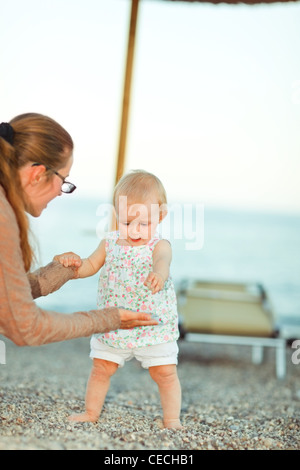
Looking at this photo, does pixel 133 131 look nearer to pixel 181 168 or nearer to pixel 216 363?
pixel 181 168

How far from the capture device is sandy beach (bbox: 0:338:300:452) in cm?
204

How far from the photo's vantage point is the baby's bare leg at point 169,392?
2324 mm

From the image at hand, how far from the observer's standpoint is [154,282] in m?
2.16

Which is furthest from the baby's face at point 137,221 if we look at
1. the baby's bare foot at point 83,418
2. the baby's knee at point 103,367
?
the baby's bare foot at point 83,418

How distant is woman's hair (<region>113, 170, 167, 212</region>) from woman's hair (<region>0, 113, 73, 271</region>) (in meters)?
0.32

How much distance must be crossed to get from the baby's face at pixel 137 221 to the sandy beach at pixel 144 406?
30.5 inches

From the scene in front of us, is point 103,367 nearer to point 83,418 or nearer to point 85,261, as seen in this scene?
point 83,418

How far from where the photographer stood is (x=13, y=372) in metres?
4.11

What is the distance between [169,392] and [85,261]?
2.16 ft

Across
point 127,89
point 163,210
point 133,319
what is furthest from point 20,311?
point 127,89

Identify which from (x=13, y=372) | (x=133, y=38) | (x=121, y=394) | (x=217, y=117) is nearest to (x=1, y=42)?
(x=133, y=38)

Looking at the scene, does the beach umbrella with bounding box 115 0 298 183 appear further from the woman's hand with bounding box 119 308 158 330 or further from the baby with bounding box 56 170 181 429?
the woman's hand with bounding box 119 308 158 330

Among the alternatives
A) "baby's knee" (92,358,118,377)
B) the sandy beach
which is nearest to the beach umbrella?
the sandy beach

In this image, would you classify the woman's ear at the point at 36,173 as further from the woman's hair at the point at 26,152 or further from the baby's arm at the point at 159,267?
the baby's arm at the point at 159,267
